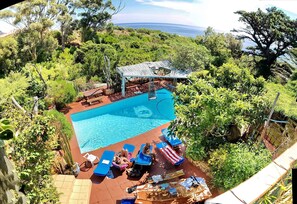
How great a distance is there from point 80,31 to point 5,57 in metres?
7.15

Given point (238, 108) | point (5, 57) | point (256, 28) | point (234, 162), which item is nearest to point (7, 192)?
point (234, 162)

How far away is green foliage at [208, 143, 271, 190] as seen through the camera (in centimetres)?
584

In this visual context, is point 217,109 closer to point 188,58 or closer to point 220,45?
point 188,58

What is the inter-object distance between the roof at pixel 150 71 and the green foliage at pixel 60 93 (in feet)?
8.46

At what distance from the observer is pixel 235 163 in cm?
588

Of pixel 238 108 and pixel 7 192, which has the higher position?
pixel 7 192

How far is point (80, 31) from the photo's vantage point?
19891 millimetres

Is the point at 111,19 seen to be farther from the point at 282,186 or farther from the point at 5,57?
the point at 282,186

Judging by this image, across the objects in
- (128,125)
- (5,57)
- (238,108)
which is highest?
(238,108)

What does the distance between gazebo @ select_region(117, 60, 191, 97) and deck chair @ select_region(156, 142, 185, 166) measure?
4.68m

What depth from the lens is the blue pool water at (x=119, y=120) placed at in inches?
400

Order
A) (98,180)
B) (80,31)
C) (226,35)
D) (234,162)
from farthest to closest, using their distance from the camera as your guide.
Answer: (80,31) < (226,35) < (98,180) < (234,162)

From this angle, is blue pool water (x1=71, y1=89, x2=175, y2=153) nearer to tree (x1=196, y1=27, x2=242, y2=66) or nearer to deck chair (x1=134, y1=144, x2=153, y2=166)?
deck chair (x1=134, y1=144, x2=153, y2=166)

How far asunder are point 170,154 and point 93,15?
1487 centimetres
